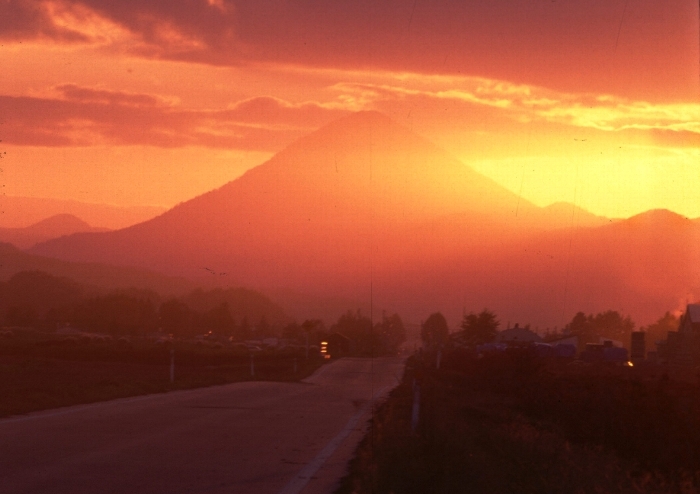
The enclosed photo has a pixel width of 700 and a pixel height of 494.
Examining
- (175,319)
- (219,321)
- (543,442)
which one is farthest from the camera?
(219,321)

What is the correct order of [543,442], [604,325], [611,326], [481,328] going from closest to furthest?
[543,442], [481,328], [611,326], [604,325]

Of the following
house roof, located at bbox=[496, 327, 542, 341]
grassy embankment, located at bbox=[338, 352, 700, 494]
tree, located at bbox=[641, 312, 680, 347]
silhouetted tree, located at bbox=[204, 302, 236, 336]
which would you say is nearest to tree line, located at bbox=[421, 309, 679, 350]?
tree, located at bbox=[641, 312, 680, 347]

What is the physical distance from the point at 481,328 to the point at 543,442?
3938 inches

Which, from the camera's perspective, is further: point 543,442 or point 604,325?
point 604,325

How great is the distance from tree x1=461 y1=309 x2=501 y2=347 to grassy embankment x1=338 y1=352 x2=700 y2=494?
82.5 m

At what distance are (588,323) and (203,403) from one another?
170 metres

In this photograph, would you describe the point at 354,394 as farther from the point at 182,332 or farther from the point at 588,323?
the point at 588,323

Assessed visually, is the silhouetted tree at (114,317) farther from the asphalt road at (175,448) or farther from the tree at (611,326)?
the asphalt road at (175,448)

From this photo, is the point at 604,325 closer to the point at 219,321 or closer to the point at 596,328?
the point at 596,328

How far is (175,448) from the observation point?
1219cm

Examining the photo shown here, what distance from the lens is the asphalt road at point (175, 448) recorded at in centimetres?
934

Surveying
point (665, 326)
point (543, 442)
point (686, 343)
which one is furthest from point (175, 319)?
point (543, 442)

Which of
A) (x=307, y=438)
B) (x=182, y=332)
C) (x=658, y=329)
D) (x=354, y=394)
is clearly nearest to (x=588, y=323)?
(x=658, y=329)

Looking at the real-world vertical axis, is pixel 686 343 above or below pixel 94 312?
below
